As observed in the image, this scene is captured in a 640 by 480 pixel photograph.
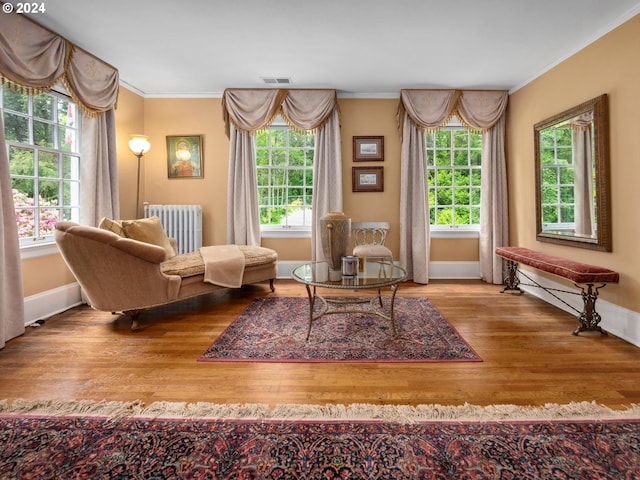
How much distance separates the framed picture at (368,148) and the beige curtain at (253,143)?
0.30 meters

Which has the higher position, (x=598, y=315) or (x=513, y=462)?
(x=598, y=315)

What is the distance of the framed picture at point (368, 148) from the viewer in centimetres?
490

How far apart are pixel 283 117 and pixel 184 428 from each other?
4088 mm

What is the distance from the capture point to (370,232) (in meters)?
4.97

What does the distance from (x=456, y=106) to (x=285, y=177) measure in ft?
8.56

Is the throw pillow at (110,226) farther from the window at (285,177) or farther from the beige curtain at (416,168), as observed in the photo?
the beige curtain at (416,168)

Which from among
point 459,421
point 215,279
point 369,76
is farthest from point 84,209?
point 459,421

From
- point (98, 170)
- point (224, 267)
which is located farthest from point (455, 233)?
point (98, 170)

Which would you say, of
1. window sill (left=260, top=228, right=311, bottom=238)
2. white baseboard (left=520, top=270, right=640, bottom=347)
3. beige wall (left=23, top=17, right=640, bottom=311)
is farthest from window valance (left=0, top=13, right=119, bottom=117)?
white baseboard (left=520, top=270, right=640, bottom=347)

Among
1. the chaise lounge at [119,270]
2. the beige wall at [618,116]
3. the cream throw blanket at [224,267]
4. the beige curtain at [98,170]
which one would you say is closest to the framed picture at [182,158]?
the beige curtain at [98,170]

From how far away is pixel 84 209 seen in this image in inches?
145

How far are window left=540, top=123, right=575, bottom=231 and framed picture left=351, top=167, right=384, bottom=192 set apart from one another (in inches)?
78.1

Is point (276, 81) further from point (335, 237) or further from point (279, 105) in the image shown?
point (335, 237)

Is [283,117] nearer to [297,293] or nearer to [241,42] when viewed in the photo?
[241,42]
